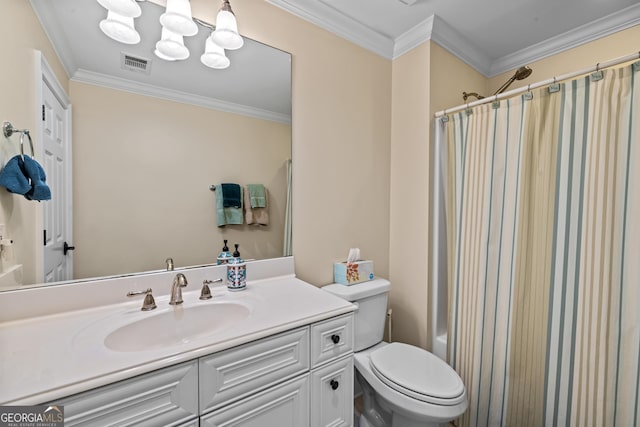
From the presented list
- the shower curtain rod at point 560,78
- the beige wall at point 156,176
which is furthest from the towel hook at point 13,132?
the shower curtain rod at point 560,78

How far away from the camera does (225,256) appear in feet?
4.36

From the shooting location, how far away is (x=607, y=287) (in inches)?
46.1

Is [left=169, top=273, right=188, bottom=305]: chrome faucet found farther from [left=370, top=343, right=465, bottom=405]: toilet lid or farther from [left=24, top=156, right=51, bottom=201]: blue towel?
[left=370, top=343, right=465, bottom=405]: toilet lid

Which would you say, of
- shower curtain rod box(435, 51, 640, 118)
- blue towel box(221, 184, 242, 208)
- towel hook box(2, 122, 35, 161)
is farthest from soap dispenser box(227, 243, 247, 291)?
shower curtain rod box(435, 51, 640, 118)

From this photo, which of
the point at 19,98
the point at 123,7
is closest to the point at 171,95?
the point at 123,7

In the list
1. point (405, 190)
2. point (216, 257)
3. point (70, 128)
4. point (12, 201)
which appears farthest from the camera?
point (405, 190)

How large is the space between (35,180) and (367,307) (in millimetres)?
1547

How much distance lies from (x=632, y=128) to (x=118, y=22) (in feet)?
6.91

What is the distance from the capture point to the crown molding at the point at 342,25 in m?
1.53

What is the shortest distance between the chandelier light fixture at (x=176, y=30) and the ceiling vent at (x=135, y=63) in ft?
0.17

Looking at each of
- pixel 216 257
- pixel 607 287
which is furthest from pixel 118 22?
pixel 607 287

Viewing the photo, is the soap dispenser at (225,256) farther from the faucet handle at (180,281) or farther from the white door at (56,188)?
the white door at (56,188)

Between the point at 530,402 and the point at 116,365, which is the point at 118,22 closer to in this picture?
the point at 116,365

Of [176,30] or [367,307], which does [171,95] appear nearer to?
[176,30]
